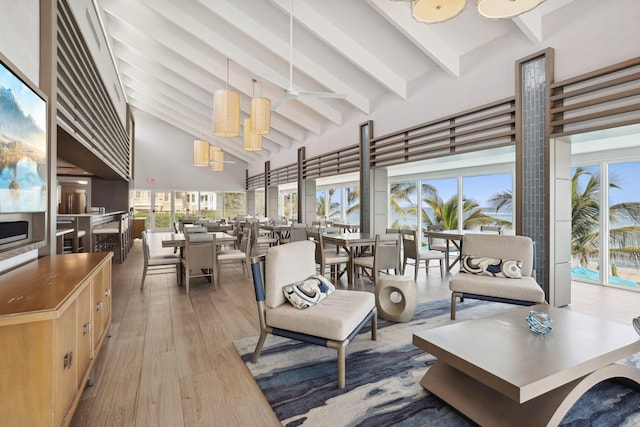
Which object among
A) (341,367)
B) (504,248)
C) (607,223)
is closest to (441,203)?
(607,223)

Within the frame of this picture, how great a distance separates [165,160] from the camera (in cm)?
1236

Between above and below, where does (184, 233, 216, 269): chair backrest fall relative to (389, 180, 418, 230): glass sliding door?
below

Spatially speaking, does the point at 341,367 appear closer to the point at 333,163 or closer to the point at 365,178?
the point at 365,178

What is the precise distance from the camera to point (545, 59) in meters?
3.60

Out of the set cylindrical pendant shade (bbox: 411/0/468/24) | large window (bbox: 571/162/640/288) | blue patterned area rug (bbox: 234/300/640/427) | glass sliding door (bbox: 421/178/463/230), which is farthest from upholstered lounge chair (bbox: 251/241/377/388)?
glass sliding door (bbox: 421/178/463/230)

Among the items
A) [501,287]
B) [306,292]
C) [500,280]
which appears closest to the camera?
[306,292]

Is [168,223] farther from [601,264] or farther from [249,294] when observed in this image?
[601,264]

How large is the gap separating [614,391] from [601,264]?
3775 millimetres

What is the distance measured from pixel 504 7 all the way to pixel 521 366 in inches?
79.1

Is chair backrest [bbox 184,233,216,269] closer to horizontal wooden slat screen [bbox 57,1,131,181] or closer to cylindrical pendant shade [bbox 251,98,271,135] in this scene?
horizontal wooden slat screen [bbox 57,1,131,181]

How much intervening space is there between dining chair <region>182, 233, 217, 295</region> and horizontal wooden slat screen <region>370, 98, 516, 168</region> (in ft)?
11.5

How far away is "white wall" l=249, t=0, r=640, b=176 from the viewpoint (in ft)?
10.2

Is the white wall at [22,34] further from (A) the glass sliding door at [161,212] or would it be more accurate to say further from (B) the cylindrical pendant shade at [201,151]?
(A) the glass sliding door at [161,212]

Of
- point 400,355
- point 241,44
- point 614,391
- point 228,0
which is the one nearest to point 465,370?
point 400,355
